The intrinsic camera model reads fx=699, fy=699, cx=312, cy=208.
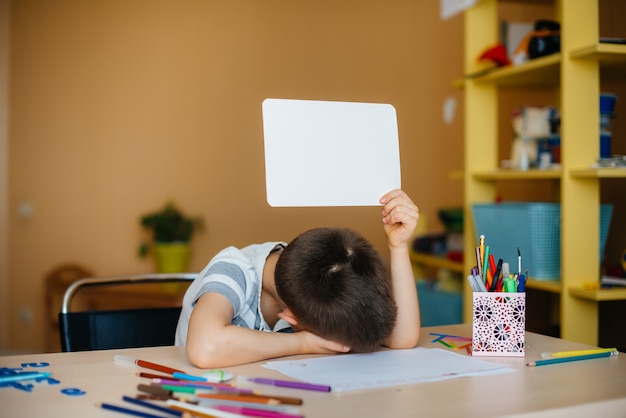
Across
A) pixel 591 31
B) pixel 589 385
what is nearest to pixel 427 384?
pixel 589 385

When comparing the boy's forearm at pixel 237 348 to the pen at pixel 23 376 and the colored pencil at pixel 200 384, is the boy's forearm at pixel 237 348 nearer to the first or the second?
the colored pencil at pixel 200 384

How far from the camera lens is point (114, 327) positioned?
4.75 feet

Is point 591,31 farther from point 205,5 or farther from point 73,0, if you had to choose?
point 73,0

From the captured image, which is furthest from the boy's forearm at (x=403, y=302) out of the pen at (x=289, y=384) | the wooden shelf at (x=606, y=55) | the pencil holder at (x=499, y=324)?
the wooden shelf at (x=606, y=55)

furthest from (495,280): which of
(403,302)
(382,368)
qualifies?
(382,368)

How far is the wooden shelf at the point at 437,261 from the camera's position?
278cm

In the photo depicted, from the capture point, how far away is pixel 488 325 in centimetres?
121

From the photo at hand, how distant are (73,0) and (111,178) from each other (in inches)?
40.7

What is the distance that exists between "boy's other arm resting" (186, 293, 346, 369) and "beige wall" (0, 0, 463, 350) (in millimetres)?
2998

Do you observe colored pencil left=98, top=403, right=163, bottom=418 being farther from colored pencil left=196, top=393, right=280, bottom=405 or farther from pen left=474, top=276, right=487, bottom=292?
pen left=474, top=276, right=487, bottom=292

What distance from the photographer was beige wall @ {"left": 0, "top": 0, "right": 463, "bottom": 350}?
4.00m

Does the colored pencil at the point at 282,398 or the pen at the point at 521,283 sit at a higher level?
the pen at the point at 521,283

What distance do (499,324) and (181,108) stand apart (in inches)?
127

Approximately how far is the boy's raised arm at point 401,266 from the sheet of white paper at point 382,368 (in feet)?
0.13
